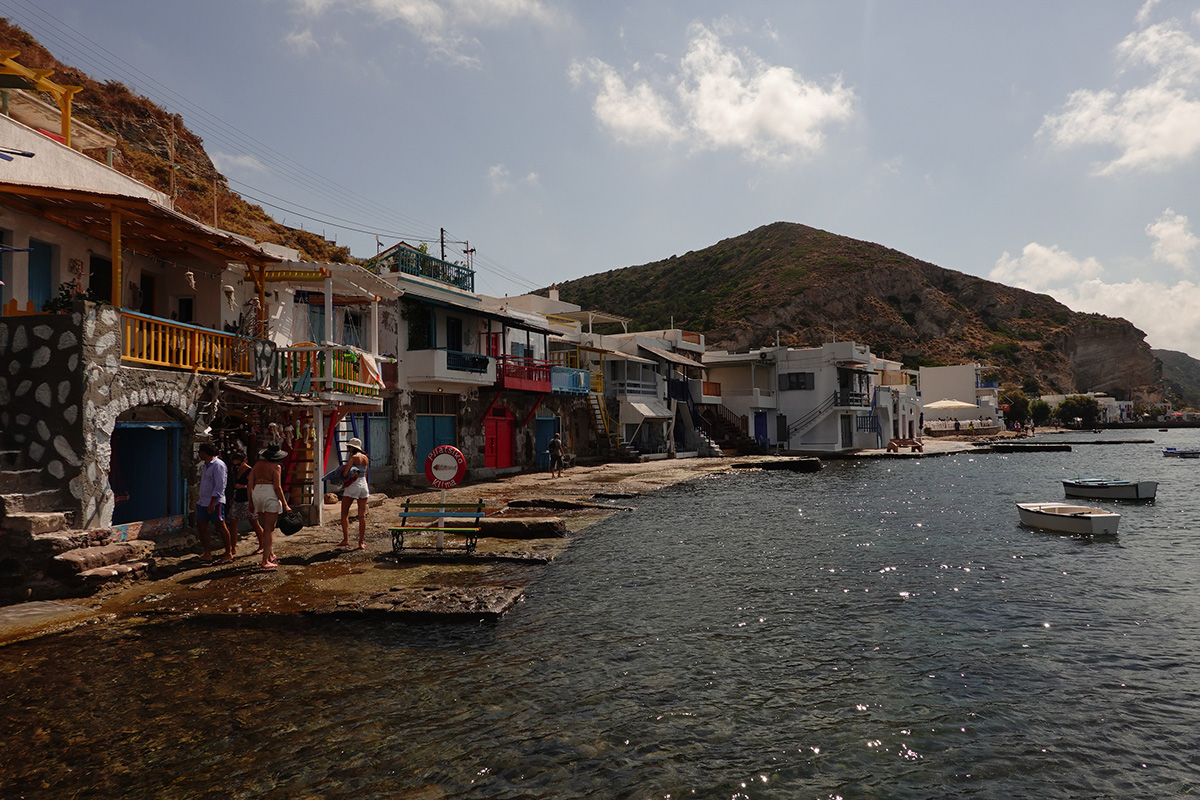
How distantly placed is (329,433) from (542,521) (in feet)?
19.8

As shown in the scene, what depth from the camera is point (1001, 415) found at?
324ft

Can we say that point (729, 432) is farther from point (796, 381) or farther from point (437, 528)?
point (437, 528)

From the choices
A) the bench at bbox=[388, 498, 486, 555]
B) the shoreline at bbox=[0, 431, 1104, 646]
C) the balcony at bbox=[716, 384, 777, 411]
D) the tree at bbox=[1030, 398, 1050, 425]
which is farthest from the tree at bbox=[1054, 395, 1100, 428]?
the bench at bbox=[388, 498, 486, 555]

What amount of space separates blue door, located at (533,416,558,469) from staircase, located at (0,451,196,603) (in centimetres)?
2381

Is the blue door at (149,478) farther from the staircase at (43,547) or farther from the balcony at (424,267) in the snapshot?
the balcony at (424,267)

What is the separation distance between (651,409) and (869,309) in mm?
96739

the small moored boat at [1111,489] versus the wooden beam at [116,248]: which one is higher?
the wooden beam at [116,248]

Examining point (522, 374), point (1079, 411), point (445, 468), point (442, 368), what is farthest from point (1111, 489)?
point (1079, 411)

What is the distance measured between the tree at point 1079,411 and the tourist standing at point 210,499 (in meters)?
130

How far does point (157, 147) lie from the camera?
164 ft

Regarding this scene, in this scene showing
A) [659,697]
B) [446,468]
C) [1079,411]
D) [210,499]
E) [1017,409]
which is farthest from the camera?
[1079,411]

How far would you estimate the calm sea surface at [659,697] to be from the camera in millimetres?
5418

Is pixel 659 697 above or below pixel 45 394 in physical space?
below

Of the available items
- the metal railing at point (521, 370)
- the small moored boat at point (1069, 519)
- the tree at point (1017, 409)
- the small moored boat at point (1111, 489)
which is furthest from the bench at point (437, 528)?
the tree at point (1017, 409)
